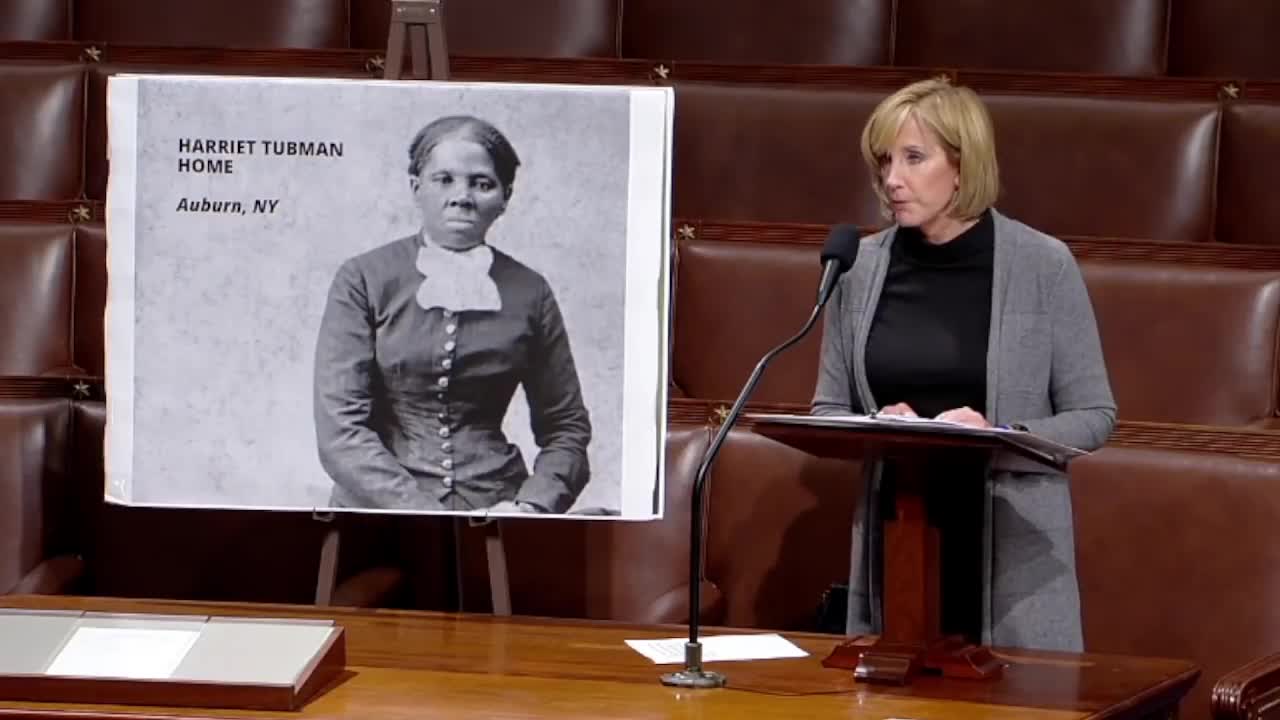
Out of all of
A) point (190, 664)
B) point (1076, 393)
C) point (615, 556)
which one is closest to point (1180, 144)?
point (1076, 393)

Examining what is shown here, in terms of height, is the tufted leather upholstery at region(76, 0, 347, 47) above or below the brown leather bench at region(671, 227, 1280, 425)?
above

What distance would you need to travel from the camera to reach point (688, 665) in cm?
91

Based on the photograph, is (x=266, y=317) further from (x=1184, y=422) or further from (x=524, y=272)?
(x=1184, y=422)

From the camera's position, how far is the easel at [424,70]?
117 cm

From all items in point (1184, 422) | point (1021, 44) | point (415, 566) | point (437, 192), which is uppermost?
point (1021, 44)

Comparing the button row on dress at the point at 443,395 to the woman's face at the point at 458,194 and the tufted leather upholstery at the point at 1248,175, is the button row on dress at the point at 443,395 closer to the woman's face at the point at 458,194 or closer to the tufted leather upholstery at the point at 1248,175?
the woman's face at the point at 458,194

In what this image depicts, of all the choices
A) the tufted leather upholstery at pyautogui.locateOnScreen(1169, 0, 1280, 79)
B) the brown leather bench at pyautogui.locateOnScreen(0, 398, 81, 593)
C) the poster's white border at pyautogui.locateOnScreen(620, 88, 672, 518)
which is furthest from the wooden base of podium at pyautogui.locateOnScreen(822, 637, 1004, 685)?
the tufted leather upholstery at pyautogui.locateOnScreen(1169, 0, 1280, 79)

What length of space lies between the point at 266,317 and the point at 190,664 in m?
0.33

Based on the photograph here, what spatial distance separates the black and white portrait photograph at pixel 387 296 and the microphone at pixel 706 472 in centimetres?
19

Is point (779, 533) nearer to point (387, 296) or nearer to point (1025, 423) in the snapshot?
point (1025, 423)

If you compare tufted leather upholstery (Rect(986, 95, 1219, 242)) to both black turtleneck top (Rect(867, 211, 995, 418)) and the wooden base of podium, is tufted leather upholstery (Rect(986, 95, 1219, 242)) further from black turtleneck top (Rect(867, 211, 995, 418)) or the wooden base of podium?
the wooden base of podium

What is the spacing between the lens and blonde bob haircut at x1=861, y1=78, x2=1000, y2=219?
3.84ft

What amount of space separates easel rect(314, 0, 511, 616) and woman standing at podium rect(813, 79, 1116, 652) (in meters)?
0.22

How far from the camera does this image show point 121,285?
1146 mm
